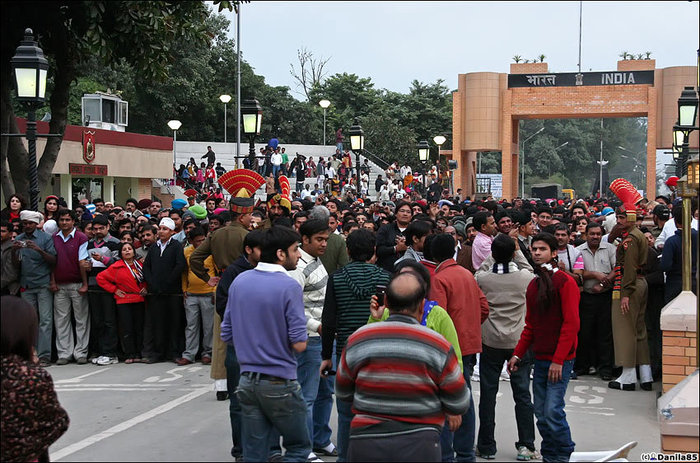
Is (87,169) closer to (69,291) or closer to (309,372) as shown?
(69,291)

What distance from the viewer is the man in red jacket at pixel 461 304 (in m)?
7.58

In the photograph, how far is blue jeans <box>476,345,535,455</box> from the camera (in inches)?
320

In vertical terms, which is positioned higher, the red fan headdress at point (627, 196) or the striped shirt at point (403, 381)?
the red fan headdress at point (627, 196)

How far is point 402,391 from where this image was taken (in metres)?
5.00

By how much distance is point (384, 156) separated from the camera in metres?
63.7

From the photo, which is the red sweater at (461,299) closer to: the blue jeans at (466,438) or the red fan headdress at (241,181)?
the blue jeans at (466,438)

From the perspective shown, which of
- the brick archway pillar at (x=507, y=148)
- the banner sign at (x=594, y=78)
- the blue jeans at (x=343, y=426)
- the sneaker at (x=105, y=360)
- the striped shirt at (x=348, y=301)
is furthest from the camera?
the brick archway pillar at (x=507, y=148)

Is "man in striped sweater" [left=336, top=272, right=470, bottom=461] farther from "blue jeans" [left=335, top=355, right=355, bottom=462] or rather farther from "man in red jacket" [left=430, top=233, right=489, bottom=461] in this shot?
"man in red jacket" [left=430, top=233, right=489, bottom=461]

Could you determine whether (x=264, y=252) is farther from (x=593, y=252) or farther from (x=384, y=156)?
(x=384, y=156)

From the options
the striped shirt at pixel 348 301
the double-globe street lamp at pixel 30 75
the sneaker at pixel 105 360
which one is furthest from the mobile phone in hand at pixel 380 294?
the double-globe street lamp at pixel 30 75

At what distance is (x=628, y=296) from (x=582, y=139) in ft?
321

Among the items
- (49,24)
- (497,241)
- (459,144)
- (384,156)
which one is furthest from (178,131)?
(497,241)

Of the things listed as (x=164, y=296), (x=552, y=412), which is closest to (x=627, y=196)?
(x=552, y=412)

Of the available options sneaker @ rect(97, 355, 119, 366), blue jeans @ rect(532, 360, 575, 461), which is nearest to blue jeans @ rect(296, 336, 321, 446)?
blue jeans @ rect(532, 360, 575, 461)
